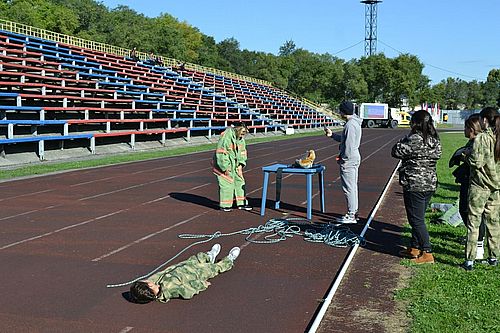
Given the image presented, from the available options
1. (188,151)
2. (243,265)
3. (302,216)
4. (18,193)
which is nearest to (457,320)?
(243,265)

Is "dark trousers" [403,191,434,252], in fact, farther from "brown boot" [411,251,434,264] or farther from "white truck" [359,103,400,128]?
"white truck" [359,103,400,128]

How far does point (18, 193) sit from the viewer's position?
1282 cm

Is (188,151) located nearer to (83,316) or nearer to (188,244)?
(188,244)

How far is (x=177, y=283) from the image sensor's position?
18.6 ft

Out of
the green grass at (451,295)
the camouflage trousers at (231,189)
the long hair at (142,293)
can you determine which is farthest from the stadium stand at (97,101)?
the green grass at (451,295)

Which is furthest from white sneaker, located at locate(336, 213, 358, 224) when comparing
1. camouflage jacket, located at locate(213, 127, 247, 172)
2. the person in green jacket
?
the person in green jacket

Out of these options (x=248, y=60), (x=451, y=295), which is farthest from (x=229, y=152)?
(x=248, y=60)

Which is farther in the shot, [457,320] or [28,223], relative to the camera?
[28,223]

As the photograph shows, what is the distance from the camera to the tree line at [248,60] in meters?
60.2

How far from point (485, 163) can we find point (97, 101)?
23.3m

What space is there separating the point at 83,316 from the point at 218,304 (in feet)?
4.03

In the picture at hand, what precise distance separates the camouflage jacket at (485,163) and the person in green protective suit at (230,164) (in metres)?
4.64

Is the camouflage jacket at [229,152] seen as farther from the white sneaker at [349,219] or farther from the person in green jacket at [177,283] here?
the person in green jacket at [177,283]

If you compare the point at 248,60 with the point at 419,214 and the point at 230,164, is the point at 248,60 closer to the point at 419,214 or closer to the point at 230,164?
the point at 230,164
